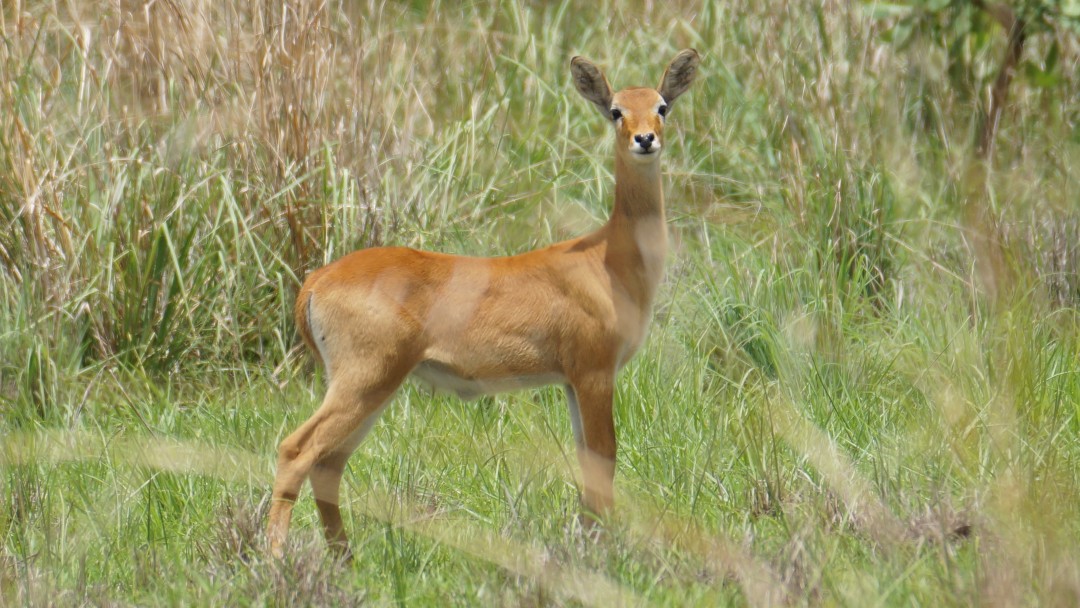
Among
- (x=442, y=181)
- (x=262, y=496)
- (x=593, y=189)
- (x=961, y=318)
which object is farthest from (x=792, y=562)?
(x=593, y=189)

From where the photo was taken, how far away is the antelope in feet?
13.6

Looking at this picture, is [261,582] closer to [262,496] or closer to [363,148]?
[262,496]

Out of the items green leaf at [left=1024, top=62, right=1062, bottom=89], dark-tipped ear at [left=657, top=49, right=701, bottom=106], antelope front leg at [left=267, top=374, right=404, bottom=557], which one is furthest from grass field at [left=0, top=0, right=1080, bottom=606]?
dark-tipped ear at [left=657, top=49, right=701, bottom=106]

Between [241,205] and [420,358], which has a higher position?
[420,358]

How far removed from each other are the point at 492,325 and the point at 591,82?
39.5 inches

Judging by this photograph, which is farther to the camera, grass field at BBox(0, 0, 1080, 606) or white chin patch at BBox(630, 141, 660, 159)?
white chin patch at BBox(630, 141, 660, 159)

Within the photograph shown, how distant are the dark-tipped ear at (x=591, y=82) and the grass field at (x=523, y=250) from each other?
118cm

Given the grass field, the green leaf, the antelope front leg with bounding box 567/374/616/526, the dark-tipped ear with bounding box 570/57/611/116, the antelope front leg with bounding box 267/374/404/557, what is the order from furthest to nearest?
the green leaf, the dark-tipped ear with bounding box 570/57/611/116, the antelope front leg with bounding box 567/374/616/526, the antelope front leg with bounding box 267/374/404/557, the grass field

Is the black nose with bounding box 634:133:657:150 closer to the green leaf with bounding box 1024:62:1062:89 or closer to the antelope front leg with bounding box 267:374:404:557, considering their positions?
the antelope front leg with bounding box 267:374:404:557

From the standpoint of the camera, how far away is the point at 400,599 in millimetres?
3613

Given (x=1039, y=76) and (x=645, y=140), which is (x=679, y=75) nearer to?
(x=645, y=140)

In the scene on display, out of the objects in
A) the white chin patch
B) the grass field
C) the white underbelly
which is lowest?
the grass field

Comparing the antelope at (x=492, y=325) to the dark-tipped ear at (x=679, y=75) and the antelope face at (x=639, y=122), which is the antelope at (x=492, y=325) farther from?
the dark-tipped ear at (x=679, y=75)

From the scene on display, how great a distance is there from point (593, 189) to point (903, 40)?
186 centimetres
